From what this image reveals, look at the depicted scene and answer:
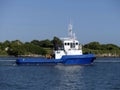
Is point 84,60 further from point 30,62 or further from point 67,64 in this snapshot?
point 30,62

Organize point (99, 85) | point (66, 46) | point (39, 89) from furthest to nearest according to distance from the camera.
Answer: point (66, 46) < point (99, 85) < point (39, 89)

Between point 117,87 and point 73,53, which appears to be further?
point 73,53

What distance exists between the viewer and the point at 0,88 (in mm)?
45625

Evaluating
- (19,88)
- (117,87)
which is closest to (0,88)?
(19,88)

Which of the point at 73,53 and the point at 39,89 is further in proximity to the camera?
the point at 73,53

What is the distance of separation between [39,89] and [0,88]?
12.7 feet

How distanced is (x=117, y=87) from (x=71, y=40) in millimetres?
42046

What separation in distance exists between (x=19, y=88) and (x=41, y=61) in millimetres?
45825

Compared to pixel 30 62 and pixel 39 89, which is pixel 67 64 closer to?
pixel 30 62

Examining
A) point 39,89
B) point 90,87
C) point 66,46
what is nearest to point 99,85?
point 90,87

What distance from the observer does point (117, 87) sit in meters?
47.1

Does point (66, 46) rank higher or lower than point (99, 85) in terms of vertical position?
higher

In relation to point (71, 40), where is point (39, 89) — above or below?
below

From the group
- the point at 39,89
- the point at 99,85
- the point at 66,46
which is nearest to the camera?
the point at 39,89
